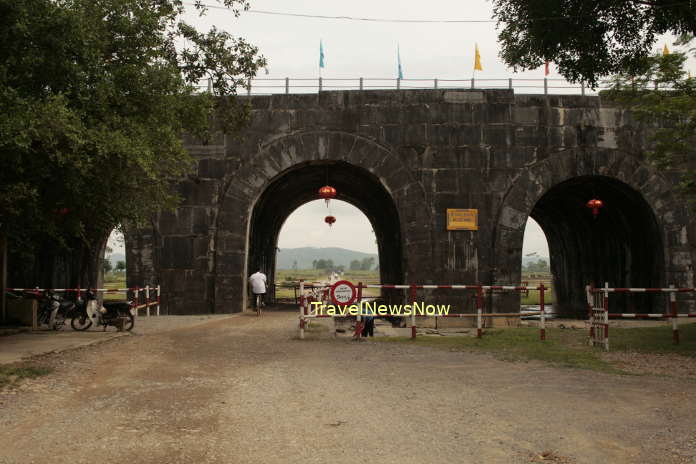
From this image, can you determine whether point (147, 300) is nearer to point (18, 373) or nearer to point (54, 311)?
point (54, 311)

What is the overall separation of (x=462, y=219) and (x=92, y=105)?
1027 cm

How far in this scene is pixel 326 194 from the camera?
1784cm

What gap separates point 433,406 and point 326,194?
11.6 meters

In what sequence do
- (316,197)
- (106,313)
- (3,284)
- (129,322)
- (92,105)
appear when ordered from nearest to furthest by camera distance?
(92,105), (106,313), (129,322), (3,284), (316,197)

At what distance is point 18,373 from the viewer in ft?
27.3

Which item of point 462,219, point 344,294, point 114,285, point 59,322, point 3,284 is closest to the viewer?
point 344,294

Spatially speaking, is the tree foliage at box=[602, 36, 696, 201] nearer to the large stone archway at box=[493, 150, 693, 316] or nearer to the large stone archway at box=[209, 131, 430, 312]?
the large stone archway at box=[493, 150, 693, 316]

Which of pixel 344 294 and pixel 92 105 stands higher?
pixel 92 105

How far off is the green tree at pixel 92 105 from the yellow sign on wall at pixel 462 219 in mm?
6733

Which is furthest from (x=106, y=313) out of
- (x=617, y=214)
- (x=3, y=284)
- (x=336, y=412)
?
(x=617, y=214)

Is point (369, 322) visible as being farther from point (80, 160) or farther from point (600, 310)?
point (80, 160)

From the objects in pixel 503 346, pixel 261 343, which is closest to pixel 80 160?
pixel 261 343

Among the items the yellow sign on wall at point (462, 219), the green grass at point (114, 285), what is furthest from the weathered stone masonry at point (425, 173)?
the green grass at point (114, 285)

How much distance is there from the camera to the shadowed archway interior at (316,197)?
19406mm
